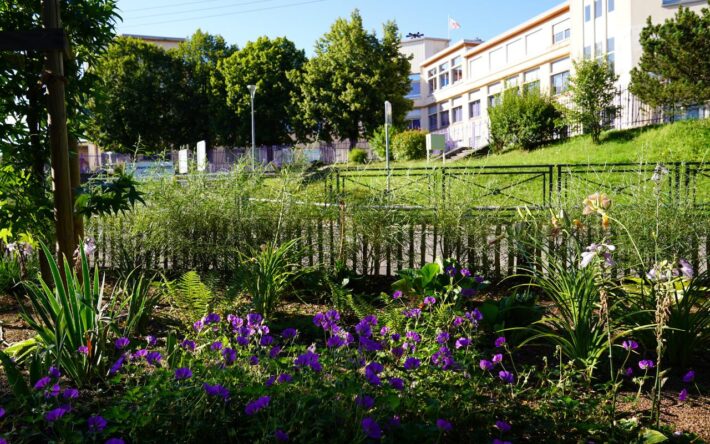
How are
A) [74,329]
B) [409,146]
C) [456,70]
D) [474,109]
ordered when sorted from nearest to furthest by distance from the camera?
[74,329], [409,146], [474,109], [456,70]

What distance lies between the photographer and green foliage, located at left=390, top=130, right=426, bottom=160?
103ft

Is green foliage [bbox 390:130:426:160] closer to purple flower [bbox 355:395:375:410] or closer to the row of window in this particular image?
the row of window

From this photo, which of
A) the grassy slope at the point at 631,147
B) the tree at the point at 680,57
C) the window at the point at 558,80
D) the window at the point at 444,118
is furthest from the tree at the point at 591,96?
the window at the point at 444,118

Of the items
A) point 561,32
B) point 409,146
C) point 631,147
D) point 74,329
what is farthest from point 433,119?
point 74,329

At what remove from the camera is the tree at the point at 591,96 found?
2212 cm

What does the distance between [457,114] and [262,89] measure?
17.3 meters

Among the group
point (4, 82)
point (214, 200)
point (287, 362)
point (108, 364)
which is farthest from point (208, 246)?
point (287, 362)

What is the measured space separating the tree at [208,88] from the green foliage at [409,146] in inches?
565

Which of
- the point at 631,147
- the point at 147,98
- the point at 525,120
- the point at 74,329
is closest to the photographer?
the point at 74,329

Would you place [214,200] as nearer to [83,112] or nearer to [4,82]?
[83,112]

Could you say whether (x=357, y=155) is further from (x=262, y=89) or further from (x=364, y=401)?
(x=364, y=401)

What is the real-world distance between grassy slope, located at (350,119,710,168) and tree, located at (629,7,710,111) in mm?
1010

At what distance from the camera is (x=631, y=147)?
19.5m

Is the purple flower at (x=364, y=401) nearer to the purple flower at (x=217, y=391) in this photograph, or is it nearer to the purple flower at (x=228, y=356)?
the purple flower at (x=217, y=391)
